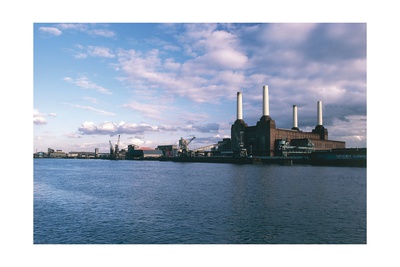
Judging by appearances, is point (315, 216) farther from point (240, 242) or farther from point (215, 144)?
point (215, 144)

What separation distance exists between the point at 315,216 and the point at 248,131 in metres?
105

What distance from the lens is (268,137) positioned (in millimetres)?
116562

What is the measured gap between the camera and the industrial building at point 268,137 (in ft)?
382

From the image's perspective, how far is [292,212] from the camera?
2267 cm

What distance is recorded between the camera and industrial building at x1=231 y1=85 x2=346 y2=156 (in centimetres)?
11656

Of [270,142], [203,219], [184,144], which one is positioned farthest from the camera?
[184,144]

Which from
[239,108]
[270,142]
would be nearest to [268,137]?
[270,142]

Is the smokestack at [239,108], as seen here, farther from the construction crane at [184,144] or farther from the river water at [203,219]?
the river water at [203,219]

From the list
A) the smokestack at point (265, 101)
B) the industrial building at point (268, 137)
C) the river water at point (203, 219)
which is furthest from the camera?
the industrial building at point (268, 137)

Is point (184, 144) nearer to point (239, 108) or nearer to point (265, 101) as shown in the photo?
point (239, 108)

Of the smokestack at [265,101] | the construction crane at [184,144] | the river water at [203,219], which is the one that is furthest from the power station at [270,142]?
the river water at [203,219]

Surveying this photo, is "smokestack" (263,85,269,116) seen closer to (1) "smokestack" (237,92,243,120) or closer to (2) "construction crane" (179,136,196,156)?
(1) "smokestack" (237,92,243,120)

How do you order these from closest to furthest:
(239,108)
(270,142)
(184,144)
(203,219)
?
1. (203,219)
2. (270,142)
3. (239,108)
4. (184,144)
